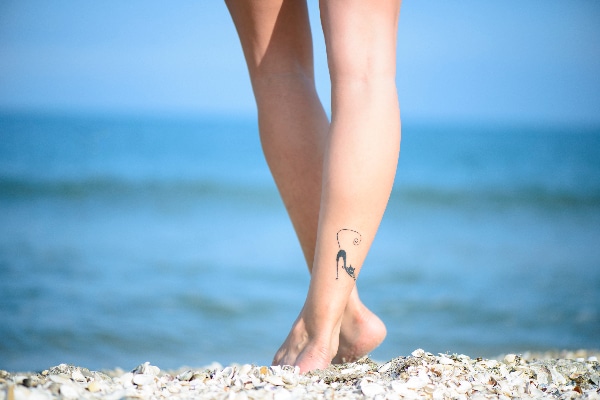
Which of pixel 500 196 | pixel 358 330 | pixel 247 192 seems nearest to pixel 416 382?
pixel 358 330

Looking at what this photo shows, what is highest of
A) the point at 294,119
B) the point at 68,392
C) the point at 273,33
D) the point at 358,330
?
the point at 273,33

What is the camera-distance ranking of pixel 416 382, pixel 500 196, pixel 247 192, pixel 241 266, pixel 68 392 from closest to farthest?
pixel 68 392, pixel 416 382, pixel 241 266, pixel 500 196, pixel 247 192

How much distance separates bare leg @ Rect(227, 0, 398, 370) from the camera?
1.46 metres

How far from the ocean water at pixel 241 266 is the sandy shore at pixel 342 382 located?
1564mm

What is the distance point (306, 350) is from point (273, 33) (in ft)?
2.28

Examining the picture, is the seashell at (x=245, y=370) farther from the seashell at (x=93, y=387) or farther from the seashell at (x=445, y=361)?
the seashell at (x=445, y=361)

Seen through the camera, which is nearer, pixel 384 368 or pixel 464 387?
pixel 464 387

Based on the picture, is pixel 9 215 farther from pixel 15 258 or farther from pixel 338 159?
pixel 338 159

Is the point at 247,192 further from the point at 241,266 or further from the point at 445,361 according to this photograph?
the point at 445,361

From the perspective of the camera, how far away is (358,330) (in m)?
1.47

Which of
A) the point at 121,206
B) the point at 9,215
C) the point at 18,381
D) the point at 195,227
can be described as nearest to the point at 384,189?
the point at 18,381

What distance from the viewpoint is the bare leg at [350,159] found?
123cm

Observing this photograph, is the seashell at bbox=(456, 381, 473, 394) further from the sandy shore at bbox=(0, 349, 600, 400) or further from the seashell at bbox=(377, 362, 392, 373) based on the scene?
the seashell at bbox=(377, 362, 392, 373)

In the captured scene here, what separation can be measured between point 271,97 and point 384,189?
38cm
